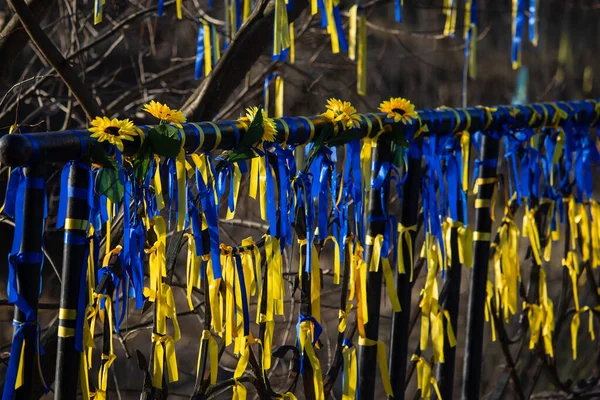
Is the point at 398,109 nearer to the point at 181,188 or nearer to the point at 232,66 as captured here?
the point at 181,188

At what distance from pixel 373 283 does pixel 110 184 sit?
57 centimetres

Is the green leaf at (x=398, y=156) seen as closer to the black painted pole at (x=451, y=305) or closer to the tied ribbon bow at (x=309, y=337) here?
the black painted pole at (x=451, y=305)

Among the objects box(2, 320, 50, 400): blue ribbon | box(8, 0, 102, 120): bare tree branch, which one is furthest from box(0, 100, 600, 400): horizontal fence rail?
box(8, 0, 102, 120): bare tree branch

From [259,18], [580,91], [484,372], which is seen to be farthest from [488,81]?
[259,18]

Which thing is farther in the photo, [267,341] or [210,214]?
[267,341]

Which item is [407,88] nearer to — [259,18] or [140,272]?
[259,18]

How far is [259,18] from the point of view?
2.10 metres

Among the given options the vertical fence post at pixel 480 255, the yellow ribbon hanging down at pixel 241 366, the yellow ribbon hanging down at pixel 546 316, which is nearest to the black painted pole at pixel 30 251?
the yellow ribbon hanging down at pixel 241 366

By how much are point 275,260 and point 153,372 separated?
24 cm

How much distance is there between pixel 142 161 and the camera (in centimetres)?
115

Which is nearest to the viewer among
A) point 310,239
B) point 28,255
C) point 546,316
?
point 28,255

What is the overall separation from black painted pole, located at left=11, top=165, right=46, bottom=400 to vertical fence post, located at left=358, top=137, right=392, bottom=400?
62 centimetres

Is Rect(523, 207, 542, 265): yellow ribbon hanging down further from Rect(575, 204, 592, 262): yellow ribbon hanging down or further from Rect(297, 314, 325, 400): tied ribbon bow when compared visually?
Rect(297, 314, 325, 400): tied ribbon bow

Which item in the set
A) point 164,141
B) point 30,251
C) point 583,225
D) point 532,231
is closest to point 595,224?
point 583,225
